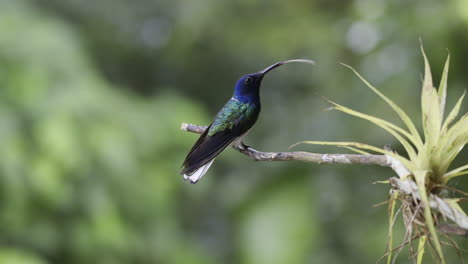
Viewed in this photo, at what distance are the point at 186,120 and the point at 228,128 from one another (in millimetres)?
4019

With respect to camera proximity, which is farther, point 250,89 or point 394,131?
point 250,89

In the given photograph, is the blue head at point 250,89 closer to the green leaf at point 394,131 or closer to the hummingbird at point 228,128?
the hummingbird at point 228,128

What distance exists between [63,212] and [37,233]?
29cm

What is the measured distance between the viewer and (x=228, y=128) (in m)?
2.10

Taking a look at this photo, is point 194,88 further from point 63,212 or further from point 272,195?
point 63,212

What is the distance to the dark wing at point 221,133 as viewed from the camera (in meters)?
1.76

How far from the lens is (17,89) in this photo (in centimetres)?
551

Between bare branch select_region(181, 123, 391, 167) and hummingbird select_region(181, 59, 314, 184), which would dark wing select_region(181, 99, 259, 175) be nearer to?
hummingbird select_region(181, 59, 314, 184)

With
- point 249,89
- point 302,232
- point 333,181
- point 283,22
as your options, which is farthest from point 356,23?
point 249,89

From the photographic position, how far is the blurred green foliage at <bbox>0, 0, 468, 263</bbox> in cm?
524

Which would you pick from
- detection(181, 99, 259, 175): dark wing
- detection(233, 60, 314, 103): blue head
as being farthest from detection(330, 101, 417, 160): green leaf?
detection(233, 60, 314, 103): blue head

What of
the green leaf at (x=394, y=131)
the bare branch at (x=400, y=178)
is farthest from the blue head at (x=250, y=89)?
the green leaf at (x=394, y=131)

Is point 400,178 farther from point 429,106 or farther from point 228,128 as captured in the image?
point 228,128

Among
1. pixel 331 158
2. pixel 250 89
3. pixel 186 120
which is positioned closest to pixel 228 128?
pixel 250 89
